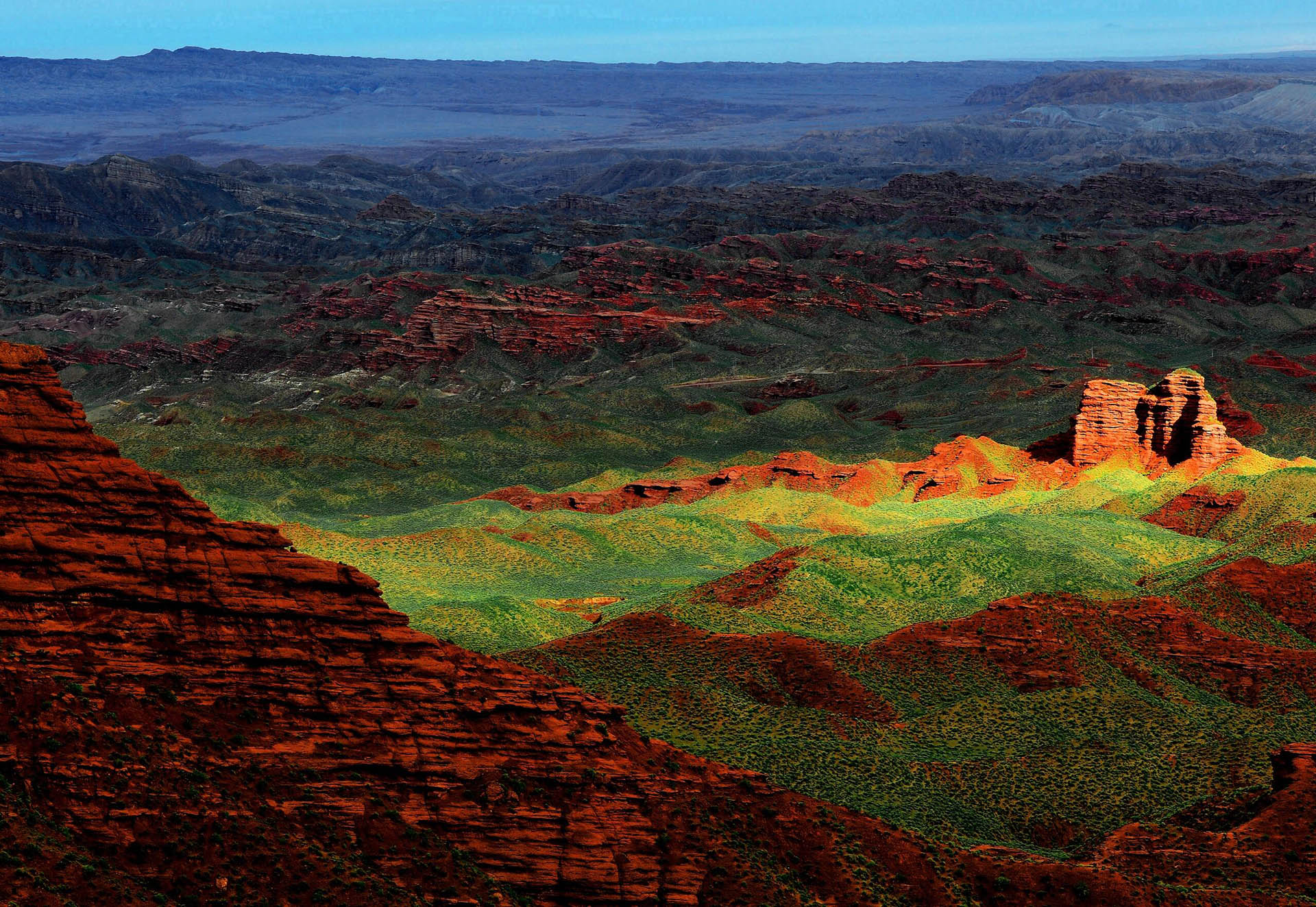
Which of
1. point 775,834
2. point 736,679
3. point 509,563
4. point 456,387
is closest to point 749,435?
point 456,387

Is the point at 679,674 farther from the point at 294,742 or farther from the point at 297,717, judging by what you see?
the point at 294,742

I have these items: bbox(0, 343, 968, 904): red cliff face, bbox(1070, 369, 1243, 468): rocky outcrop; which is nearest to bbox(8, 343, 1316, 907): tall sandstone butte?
bbox(0, 343, 968, 904): red cliff face

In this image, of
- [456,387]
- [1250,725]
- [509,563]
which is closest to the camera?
[1250,725]

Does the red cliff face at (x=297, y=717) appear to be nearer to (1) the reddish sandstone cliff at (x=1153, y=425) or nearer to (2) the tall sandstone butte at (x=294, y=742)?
(2) the tall sandstone butte at (x=294, y=742)

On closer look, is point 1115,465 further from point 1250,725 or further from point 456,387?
point 456,387

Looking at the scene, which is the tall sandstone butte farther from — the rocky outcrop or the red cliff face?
the rocky outcrop
